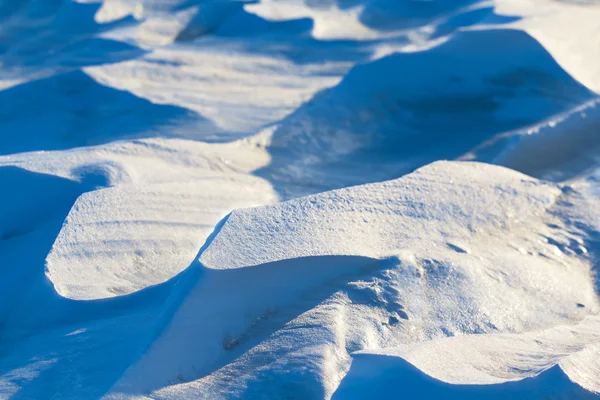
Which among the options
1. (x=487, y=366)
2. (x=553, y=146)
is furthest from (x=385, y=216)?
(x=553, y=146)

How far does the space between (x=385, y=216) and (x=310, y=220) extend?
15cm

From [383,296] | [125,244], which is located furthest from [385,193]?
[125,244]

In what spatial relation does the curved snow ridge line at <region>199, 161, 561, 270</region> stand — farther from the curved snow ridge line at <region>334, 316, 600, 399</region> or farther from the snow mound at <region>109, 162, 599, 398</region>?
the curved snow ridge line at <region>334, 316, 600, 399</region>

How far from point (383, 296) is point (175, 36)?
197cm

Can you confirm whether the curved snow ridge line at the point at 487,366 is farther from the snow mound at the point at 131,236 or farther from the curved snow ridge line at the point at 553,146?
the curved snow ridge line at the point at 553,146

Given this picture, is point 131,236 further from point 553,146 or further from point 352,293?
point 553,146

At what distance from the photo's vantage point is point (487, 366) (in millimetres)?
916

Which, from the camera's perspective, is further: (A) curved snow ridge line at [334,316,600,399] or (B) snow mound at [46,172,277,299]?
(B) snow mound at [46,172,277,299]

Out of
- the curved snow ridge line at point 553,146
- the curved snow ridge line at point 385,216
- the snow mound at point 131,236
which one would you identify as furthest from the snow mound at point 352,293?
the curved snow ridge line at point 553,146

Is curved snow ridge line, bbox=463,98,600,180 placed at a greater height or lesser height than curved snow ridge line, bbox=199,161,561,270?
lesser

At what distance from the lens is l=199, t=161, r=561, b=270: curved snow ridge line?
1.11 meters

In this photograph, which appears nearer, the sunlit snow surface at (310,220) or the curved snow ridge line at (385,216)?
the sunlit snow surface at (310,220)

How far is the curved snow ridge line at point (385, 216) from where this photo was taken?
1.11 m

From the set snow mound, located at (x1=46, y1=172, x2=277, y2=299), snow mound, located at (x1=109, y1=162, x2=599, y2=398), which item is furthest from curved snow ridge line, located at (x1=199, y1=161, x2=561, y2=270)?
snow mound, located at (x1=46, y1=172, x2=277, y2=299)
